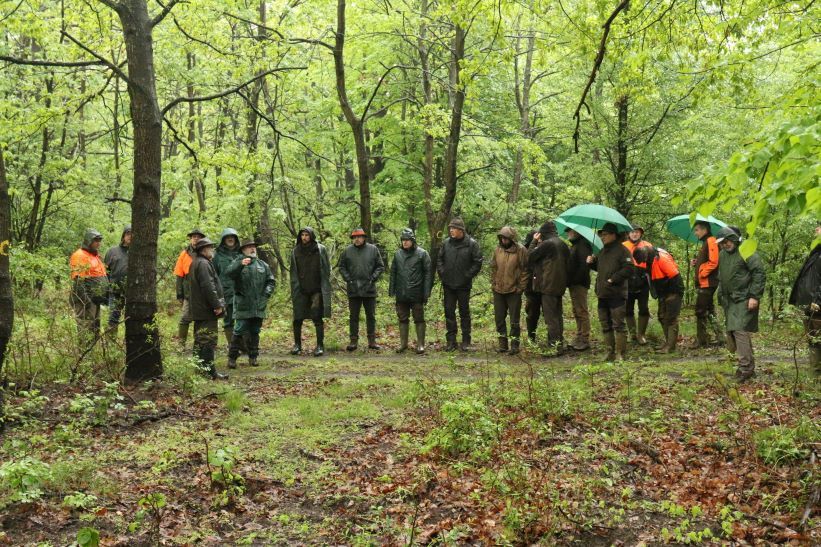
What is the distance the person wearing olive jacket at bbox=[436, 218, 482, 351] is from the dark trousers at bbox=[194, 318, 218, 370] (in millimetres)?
4578

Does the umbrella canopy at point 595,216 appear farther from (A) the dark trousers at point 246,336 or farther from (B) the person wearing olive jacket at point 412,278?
(A) the dark trousers at point 246,336

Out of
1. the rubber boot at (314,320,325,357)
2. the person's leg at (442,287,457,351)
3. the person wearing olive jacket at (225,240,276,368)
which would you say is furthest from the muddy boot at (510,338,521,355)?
the person wearing olive jacket at (225,240,276,368)

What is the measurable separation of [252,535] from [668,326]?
9185 mm

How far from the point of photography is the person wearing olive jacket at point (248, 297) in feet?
35.8

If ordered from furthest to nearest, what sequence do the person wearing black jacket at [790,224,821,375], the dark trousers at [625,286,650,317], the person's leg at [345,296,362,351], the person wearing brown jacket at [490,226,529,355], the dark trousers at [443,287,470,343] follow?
the person's leg at [345,296,362,351]
the dark trousers at [443,287,470,343]
the person wearing brown jacket at [490,226,529,355]
the dark trousers at [625,286,650,317]
the person wearing black jacket at [790,224,821,375]

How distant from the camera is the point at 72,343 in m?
8.68

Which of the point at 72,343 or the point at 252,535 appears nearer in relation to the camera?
the point at 252,535

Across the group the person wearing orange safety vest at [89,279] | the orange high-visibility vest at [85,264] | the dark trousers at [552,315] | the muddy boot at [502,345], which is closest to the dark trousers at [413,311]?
the muddy boot at [502,345]

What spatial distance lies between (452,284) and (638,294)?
3.47 meters

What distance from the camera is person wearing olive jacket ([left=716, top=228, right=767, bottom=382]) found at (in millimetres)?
8852

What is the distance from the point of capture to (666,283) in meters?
11.8

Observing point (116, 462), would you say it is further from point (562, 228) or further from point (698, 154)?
point (698, 154)

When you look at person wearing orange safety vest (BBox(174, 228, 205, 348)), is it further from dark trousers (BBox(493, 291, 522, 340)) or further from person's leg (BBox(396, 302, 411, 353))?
dark trousers (BBox(493, 291, 522, 340))

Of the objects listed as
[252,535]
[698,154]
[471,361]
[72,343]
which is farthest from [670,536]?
[698,154]
